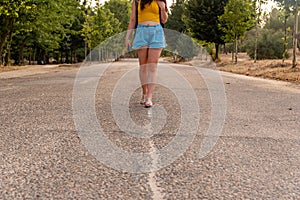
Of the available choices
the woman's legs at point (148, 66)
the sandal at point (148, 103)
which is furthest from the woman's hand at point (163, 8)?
the sandal at point (148, 103)

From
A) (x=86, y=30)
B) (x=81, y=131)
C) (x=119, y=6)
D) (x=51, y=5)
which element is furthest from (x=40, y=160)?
(x=119, y=6)

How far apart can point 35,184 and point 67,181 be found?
176 millimetres

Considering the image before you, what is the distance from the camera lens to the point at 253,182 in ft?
7.18

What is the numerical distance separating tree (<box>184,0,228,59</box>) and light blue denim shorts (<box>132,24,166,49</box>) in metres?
31.0

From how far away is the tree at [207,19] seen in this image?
34969mm

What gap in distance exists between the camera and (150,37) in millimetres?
4719

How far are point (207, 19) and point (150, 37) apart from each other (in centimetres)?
3203

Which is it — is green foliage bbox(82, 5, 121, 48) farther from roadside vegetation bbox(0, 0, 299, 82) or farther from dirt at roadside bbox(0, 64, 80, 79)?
dirt at roadside bbox(0, 64, 80, 79)

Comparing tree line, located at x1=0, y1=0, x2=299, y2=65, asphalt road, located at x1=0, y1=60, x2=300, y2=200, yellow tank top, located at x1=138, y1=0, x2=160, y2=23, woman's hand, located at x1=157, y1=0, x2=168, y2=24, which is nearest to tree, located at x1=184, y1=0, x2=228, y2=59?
tree line, located at x1=0, y1=0, x2=299, y2=65

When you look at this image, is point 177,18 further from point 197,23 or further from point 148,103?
point 148,103

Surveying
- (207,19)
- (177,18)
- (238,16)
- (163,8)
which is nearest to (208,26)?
(207,19)

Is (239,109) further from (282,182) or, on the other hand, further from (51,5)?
(51,5)

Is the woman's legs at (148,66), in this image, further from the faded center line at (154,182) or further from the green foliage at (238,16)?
the green foliage at (238,16)

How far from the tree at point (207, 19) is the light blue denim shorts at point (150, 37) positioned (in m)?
31.0
